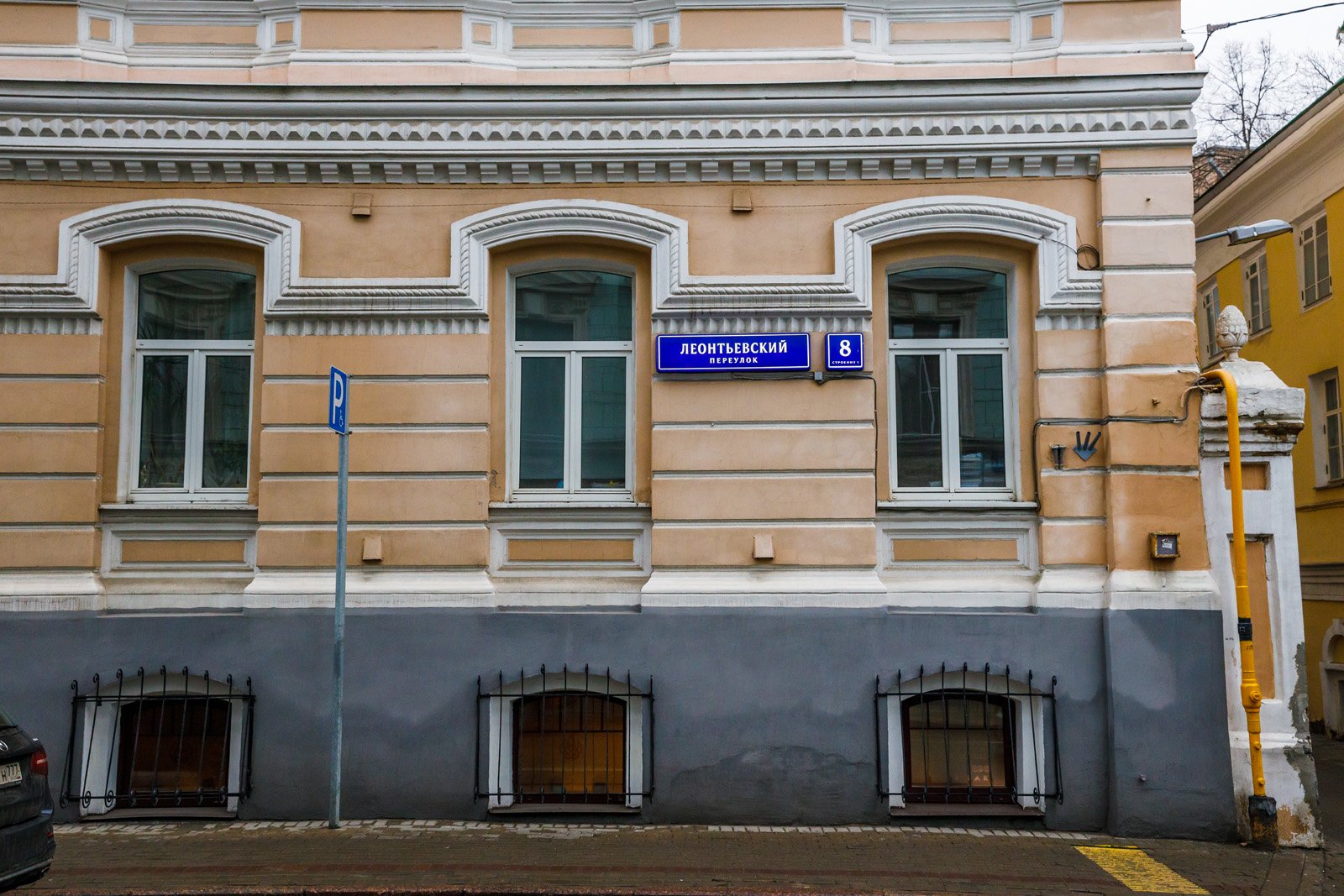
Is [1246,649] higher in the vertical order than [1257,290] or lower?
lower

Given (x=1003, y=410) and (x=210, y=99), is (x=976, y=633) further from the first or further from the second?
(x=210, y=99)

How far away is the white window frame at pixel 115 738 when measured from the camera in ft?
28.5

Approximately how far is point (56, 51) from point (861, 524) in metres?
7.48

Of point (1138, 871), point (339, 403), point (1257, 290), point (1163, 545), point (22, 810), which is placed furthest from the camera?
point (1257, 290)

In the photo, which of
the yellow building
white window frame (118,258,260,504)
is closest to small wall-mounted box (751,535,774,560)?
white window frame (118,258,260,504)

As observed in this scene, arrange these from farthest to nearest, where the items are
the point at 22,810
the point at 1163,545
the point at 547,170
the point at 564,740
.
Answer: the point at 547,170 → the point at 564,740 → the point at 1163,545 → the point at 22,810

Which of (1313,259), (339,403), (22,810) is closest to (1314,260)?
(1313,259)

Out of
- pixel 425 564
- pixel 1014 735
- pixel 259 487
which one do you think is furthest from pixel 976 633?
pixel 259 487

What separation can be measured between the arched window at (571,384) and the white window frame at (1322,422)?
11079mm

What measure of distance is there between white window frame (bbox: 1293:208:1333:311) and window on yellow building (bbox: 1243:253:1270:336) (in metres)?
1.12

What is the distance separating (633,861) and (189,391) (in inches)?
205

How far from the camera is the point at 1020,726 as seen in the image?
342 inches

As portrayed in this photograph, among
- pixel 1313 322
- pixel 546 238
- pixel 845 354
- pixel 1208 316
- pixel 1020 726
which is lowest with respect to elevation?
pixel 1020 726

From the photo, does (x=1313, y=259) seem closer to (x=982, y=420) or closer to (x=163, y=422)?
(x=982, y=420)
